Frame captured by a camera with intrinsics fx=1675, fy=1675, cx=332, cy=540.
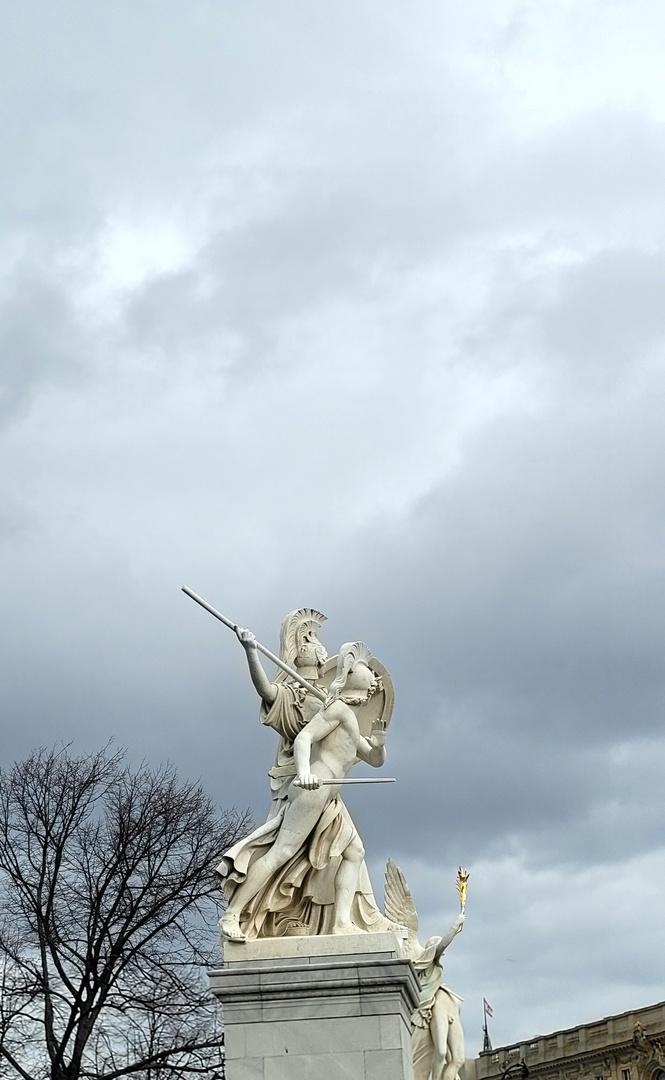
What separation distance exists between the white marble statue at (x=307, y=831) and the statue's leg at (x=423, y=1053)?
4.36m

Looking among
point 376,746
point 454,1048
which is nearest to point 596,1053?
point 454,1048

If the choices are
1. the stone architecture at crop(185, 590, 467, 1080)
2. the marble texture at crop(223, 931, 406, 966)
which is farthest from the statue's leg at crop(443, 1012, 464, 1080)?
the marble texture at crop(223, 931, 406, 966)

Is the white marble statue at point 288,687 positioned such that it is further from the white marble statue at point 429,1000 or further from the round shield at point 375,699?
the white marble statue at point 429,1000

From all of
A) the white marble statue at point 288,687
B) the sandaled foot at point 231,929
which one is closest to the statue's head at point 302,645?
the white marble statue at point 288,687

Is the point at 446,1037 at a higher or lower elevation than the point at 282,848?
lower

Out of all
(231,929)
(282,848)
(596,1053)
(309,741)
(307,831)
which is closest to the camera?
(231,929)

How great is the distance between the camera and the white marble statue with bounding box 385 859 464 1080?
62.8 feet

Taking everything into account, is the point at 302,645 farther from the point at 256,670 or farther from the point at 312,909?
the point at 312,909

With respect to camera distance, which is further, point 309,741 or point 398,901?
point 398,901

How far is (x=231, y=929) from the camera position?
14672mm

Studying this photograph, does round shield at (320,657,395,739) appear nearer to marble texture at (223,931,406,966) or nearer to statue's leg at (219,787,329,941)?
statue's leg at (219,787,329,941)

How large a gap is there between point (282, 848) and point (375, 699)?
1874mm

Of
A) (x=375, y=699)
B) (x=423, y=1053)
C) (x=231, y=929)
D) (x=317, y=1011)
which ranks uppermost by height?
(x=375, y=699)

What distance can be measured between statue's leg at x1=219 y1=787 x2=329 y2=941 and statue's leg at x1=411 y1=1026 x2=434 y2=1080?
5127 mm
